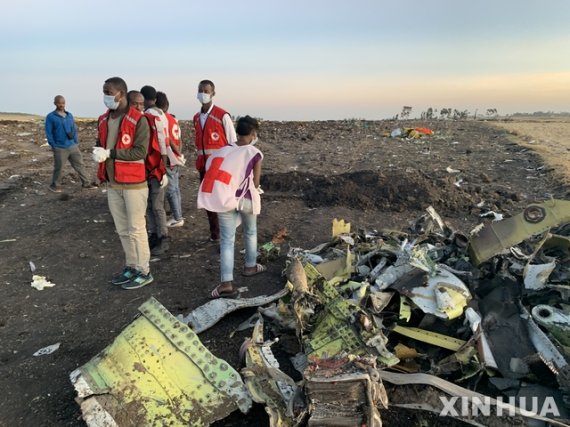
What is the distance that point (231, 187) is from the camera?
398 cm

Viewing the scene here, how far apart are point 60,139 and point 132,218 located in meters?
5.48

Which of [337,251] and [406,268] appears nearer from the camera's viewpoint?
[406,268]

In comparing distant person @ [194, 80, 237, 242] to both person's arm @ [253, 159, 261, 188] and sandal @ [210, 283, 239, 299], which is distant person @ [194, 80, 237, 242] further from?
sandal @ [210, 283, 239, 299]

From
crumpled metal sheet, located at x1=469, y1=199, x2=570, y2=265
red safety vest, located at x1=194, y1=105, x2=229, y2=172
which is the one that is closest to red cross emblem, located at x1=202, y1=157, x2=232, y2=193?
red safety vest, located at x1=194, y1=105, x2=229, y2=172

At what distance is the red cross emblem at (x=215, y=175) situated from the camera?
3.96 m

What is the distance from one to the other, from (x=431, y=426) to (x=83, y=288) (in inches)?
143

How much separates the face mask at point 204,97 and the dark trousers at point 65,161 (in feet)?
15.5

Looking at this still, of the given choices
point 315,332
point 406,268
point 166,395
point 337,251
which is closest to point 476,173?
point 337,251

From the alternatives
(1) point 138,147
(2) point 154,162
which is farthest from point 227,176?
(2) point 154,162

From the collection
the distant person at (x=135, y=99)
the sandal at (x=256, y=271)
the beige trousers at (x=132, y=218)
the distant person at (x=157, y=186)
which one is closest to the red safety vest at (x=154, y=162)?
the distant person at (x=157, y=186)

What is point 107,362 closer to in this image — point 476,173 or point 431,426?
point 431,426

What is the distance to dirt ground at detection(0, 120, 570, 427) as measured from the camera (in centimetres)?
326

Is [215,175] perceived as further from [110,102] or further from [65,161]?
[65,161]

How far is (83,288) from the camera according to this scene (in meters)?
4.54
